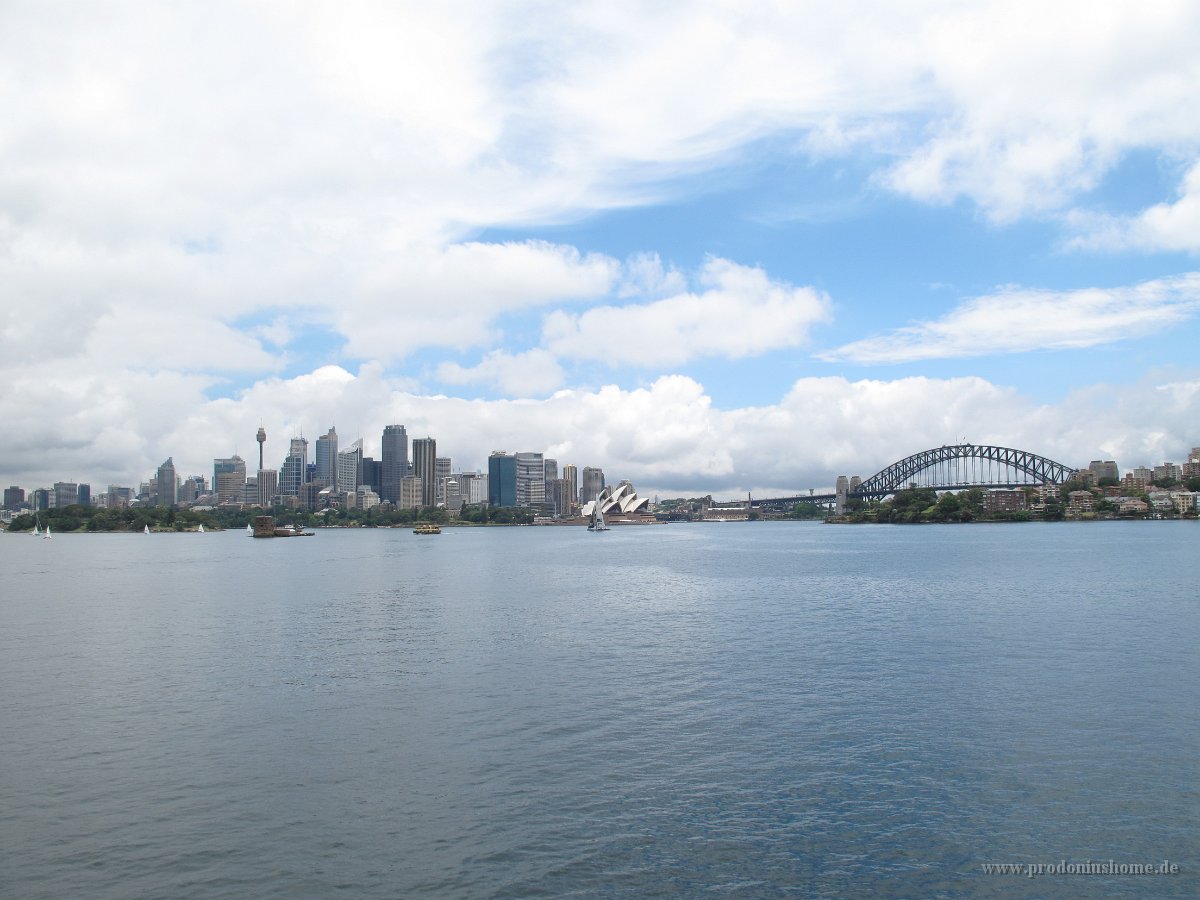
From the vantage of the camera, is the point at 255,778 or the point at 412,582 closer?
the point at 255,778

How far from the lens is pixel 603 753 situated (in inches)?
645

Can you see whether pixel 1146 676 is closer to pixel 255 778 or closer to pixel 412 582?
pixel 255 778

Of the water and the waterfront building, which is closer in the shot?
the water

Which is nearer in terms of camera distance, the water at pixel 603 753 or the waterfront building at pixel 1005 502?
the water at pixel 603 753

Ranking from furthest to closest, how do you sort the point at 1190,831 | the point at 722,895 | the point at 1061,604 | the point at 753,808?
1. the point at 1061,604
2. the point at 753,808
3. the point at 1190,831
4. the point at 722,895

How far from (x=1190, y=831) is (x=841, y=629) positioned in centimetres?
1900

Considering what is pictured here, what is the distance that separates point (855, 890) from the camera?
1092cm

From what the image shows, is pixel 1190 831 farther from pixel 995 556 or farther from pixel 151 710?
pixel 995 556

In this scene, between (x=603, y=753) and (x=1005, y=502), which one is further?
(x=1005, y=502)

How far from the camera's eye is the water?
11766 mm

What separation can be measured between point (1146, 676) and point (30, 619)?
43.7m

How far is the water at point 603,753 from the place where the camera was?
38.6 ft

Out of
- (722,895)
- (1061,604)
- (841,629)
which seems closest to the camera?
(722,895)

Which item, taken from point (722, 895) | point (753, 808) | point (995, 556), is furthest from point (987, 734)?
point (995, 556)
